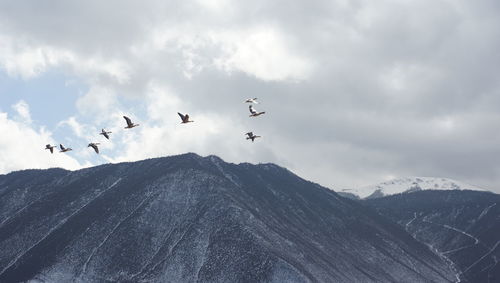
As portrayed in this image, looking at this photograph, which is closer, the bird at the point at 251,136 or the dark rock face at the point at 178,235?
the bird at the point at 251,136

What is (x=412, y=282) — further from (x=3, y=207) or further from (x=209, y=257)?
(x=3, y=207)

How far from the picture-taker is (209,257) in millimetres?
135000

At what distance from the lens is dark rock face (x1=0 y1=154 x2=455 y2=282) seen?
133000mm

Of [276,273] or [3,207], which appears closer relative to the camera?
[276,273]

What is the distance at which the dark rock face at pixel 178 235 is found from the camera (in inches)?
5236

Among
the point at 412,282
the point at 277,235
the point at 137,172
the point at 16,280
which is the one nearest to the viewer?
the point at 16,280

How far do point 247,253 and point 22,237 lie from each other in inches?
2423

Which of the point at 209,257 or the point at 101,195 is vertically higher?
the point at 101,195

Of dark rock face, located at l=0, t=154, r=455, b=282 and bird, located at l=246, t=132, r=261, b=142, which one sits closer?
bird, located at l=246, t=132, r=261, b=142

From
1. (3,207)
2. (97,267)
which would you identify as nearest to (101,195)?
(3,207)

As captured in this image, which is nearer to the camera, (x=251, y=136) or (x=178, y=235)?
(x=251, y=136)

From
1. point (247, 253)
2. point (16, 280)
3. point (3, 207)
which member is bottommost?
point (16, 280)

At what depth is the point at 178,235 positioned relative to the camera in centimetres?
14825

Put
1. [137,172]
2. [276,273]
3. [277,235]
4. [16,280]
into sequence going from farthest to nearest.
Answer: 1. [137,172]
2. [277,235]
3. [16,280]
4. [276,273]
